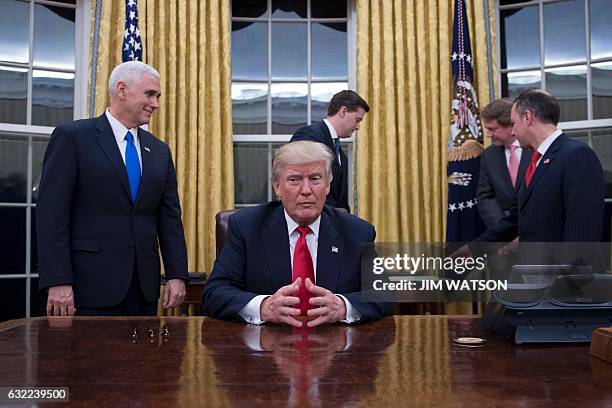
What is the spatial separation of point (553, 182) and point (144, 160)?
167cm

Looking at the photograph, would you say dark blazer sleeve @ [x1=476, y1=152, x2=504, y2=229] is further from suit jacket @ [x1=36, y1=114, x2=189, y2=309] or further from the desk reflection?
the desk reflection

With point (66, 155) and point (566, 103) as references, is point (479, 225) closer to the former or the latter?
point (566, 103)

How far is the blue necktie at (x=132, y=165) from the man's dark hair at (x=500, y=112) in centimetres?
210

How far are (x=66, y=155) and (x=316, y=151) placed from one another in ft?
3.30

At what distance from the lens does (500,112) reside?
12.2ft

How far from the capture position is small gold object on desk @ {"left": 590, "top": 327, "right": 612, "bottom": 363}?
115 cm

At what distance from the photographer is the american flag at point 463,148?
4.48 meters

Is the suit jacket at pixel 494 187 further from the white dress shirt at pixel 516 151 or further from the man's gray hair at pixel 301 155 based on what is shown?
the man's gray hair at pixel 301 155

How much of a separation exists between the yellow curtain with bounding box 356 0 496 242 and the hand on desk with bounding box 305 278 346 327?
10.1 ft

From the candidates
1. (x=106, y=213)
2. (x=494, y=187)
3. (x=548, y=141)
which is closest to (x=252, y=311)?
(x=106, y=213)

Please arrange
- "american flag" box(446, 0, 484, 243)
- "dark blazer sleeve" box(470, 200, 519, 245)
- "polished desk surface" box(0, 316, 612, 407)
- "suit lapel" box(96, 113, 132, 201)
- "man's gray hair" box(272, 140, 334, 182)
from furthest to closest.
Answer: "american flag" box(446, 0, 484, 243) → "dark blazer sleeve" box(470, 200, 519, 245) → "suit lapel" box(96, 113, 132, 201) → "man's gray hair" box(272, 140, 334, 182) → "polished desk surface" box(0, 316, 612, 407)

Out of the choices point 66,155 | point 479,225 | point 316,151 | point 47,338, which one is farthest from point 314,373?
point 479,225

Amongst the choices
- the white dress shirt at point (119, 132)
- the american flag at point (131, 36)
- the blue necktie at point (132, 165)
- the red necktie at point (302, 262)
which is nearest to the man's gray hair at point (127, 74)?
the white dress shirt at point (119, 132)

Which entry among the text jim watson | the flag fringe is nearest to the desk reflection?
the text jim watson
